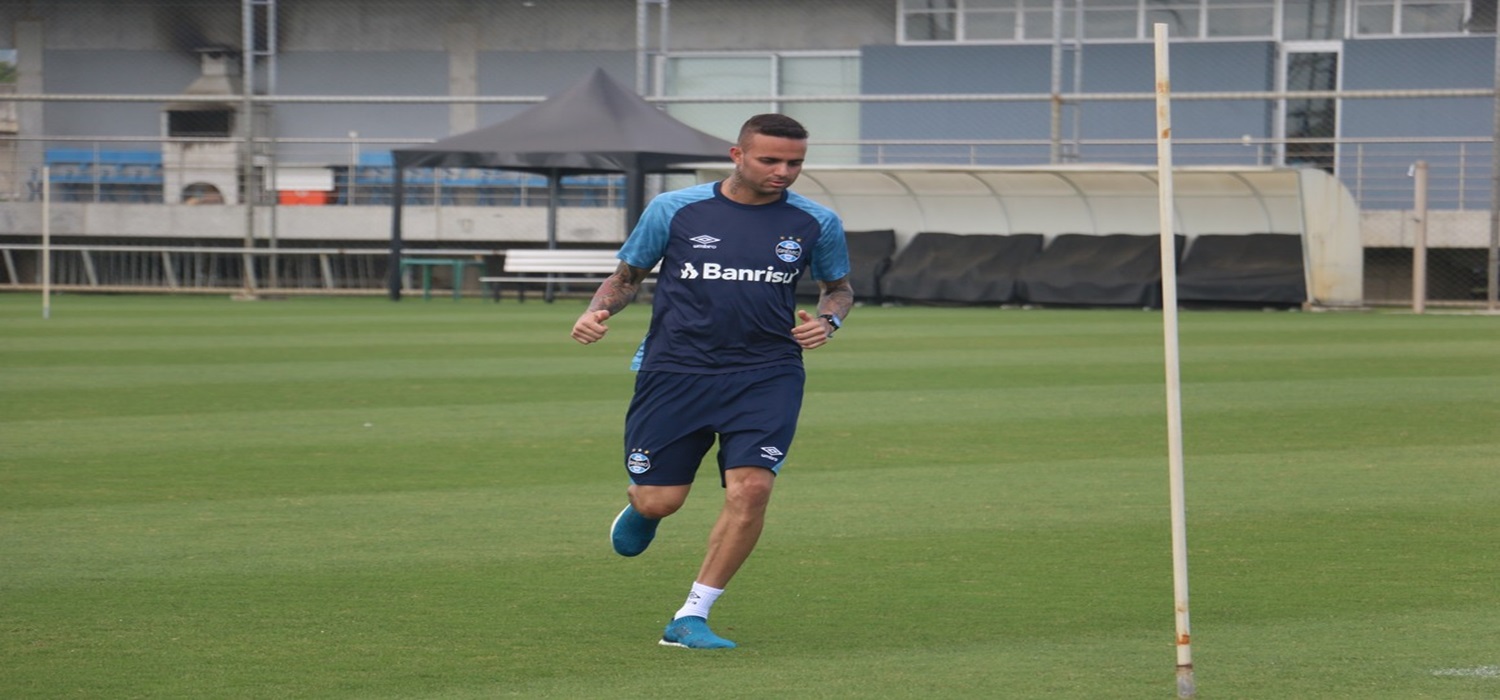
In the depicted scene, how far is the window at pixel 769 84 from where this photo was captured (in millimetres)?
36531

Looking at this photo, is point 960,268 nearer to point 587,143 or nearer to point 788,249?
point 587,143

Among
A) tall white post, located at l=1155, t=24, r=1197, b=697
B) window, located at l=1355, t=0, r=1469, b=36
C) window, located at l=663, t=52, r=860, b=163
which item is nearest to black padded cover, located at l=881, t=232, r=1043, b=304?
window, located at l=663, t=52, r=860, b=163

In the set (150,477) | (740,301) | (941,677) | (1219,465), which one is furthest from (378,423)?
(941,677)

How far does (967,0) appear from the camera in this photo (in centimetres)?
3753

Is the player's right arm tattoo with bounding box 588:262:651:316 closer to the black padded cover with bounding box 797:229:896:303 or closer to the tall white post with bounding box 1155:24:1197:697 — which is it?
the tall white post with bounding box 1155:24:1197:697

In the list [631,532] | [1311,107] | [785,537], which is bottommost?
[785,537]

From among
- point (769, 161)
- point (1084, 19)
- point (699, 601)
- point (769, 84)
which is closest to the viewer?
point (699, 601)

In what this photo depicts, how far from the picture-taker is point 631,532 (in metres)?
6.46

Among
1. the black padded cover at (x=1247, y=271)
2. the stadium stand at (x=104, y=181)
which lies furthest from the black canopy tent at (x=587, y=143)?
the stadium stand at (x=104, y=181)

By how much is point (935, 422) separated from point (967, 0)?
26.7m

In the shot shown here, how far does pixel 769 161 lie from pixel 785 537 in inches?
91.6

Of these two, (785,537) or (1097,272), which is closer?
(785,537)

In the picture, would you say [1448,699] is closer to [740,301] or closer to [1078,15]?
[740,301]

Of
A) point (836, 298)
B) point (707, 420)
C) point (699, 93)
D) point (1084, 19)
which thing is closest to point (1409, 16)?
point (1084, 19)
